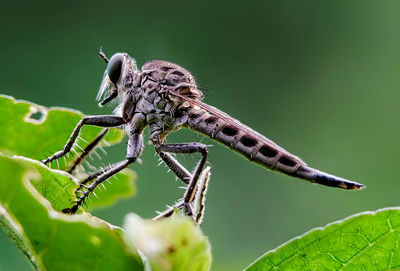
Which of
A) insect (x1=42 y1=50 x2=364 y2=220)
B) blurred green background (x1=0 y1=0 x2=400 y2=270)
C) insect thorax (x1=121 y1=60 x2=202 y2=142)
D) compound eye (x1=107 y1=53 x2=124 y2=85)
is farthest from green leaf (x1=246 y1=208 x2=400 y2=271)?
blurred green background (x1=0 y1=0 x2=400 y2=270)

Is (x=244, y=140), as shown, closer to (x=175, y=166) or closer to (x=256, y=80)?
(x=175, y=166)

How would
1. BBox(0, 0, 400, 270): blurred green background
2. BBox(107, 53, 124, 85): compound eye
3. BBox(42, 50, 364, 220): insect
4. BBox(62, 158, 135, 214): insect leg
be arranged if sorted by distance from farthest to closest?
BBox(0, 0, 400, 270): blurred green background → BBox(107, 53, 124, 85): compound eye → BBox(42, 50, 364, 220): insect → BBox(62, 158, 135, 214): insect leg

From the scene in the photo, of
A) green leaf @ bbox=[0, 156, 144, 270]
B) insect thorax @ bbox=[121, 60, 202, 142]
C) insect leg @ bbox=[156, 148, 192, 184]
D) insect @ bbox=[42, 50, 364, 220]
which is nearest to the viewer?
green leaf @ bbox=[0, 156, 144, 270]

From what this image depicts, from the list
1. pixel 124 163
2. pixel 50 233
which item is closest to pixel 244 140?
pixel 124 163

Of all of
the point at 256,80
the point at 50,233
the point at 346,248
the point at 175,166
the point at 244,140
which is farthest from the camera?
the point at 256,80

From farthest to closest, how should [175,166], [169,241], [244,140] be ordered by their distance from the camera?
1. [175,166]
2. [244,140]
3. [169,241]

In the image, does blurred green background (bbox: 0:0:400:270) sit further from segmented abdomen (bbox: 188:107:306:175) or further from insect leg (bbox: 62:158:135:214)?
insect leg (bbox: 62:158:135:214)

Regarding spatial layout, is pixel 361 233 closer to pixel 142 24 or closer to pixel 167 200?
pixel 167 200
